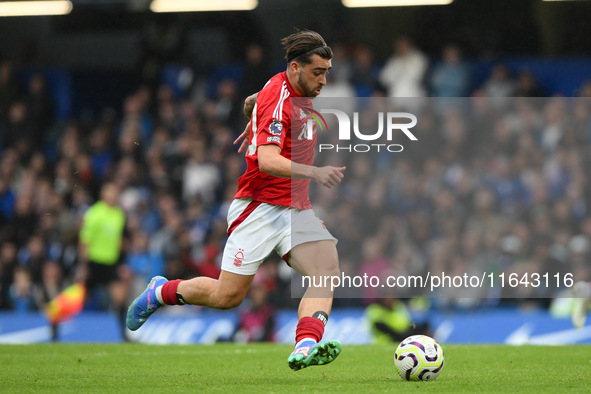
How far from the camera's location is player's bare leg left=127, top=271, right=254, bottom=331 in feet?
19.9

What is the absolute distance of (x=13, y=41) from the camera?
647 inches

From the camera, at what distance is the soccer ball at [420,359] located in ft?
18.9

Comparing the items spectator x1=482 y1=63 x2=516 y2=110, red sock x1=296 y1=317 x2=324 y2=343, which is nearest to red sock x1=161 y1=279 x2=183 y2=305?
red sock x1=296 y1=317 x2=324 y2=343

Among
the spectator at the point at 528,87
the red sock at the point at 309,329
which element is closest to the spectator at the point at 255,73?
the spectator at the point at 528,87

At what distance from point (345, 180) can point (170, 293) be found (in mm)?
5255

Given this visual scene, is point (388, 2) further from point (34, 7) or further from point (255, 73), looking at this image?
point (34, 7)

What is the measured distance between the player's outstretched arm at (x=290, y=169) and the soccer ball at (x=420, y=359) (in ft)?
3.74

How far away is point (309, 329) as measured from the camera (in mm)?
5637

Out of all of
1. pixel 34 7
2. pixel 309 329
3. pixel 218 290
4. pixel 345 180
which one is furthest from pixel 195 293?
pixel 34 7

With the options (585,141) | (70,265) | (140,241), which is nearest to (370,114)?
(585,141)

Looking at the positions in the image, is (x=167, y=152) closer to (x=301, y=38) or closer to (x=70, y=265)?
(x=70, y=265)

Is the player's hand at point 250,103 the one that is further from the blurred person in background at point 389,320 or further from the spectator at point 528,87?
the spectator at point 528,87

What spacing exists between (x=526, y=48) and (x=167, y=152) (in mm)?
5732

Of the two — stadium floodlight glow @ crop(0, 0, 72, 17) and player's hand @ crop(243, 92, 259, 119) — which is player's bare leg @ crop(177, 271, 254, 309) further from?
stadium floodlight glow @ crop(0, 0, 72, 17)
